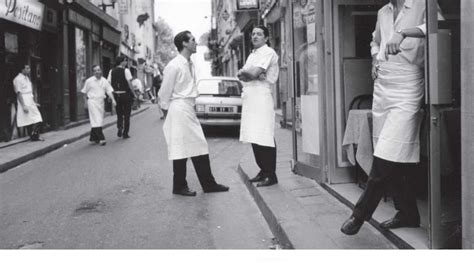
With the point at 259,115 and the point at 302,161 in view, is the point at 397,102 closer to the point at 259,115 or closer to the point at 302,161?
the point at 259,115

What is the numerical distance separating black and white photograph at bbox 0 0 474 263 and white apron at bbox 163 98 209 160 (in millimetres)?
16

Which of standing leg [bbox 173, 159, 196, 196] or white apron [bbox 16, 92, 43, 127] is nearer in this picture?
standing leg [bbox 173, 159, 196, 196]

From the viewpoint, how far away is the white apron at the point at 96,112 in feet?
40.3

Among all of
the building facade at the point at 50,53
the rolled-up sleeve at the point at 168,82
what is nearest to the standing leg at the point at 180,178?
the rolled-up sleeve at the point at 168,82

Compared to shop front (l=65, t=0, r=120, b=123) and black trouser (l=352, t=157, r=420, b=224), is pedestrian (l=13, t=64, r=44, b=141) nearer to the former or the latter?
shop front (l=65, t=0, r=120, b=123)

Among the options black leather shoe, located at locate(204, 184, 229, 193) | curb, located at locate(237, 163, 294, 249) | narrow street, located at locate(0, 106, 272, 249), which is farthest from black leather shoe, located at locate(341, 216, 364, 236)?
black leather shoe, located at locate(204, 184, 229, 193)

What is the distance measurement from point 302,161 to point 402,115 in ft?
10.7

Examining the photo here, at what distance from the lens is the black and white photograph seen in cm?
360

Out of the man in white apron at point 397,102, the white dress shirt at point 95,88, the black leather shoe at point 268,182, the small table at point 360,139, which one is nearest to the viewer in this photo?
the man in white apron at point 397,102

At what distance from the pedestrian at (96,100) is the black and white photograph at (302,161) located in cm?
7

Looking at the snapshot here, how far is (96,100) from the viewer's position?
12570 millimetres

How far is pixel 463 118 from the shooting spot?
3211 millimetres

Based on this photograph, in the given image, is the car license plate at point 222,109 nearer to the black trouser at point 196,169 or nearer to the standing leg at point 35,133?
the standing leg at point 35,133

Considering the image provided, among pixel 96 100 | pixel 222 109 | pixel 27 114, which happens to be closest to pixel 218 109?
pixel 222 109
